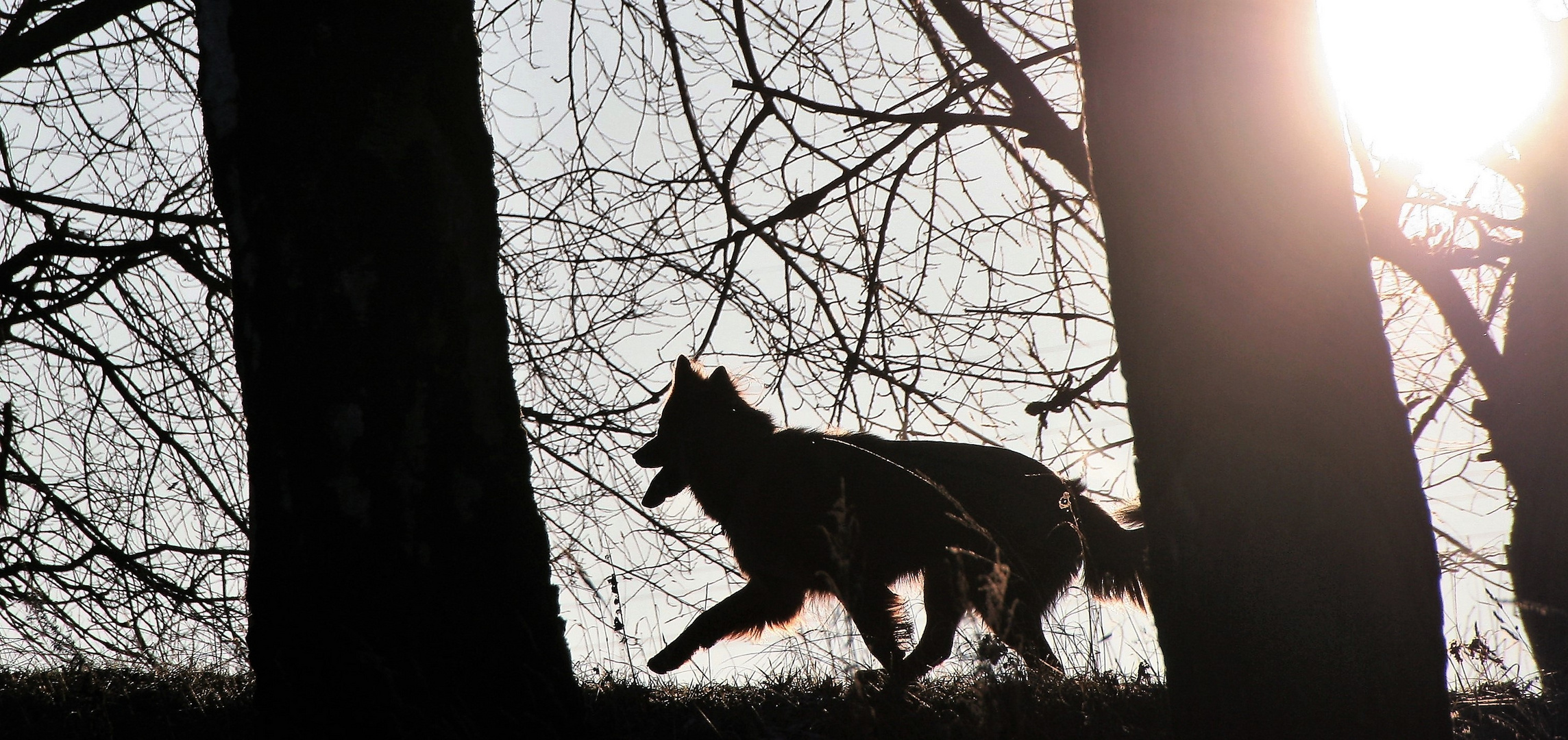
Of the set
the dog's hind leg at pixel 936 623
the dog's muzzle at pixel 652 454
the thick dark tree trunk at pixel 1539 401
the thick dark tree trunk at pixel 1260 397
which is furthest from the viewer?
the dog's muzzle at pixel 652 454

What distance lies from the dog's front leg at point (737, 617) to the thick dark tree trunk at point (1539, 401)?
4285 millimetres

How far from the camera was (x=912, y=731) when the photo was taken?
2.70m

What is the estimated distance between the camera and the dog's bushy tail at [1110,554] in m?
5.30

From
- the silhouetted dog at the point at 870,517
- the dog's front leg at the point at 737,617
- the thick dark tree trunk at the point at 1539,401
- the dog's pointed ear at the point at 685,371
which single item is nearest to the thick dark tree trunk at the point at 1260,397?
the silhouetted dog at the point at 870,517

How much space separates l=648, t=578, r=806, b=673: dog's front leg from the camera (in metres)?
5.74

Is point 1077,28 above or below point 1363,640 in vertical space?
above

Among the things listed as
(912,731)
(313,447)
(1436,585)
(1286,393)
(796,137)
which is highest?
(796,137)

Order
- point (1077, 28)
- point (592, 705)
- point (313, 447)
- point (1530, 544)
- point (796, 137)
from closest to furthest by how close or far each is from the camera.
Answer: point (1077, 28)
point (313, 447)
point (592, 705)
point (796, 137)
point (1530, 544)

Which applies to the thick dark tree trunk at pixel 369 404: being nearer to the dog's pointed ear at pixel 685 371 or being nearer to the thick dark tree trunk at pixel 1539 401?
the dog's pointed ear at pixel 685 371

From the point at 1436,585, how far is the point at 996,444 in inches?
116

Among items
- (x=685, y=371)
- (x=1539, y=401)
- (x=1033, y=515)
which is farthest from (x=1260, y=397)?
(x=1539, y=401)

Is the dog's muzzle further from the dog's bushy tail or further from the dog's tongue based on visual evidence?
the dog's bushy tail

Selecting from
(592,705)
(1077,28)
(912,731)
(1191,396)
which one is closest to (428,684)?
(592,705)

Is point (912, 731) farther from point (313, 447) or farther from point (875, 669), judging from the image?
point (313, 447)
